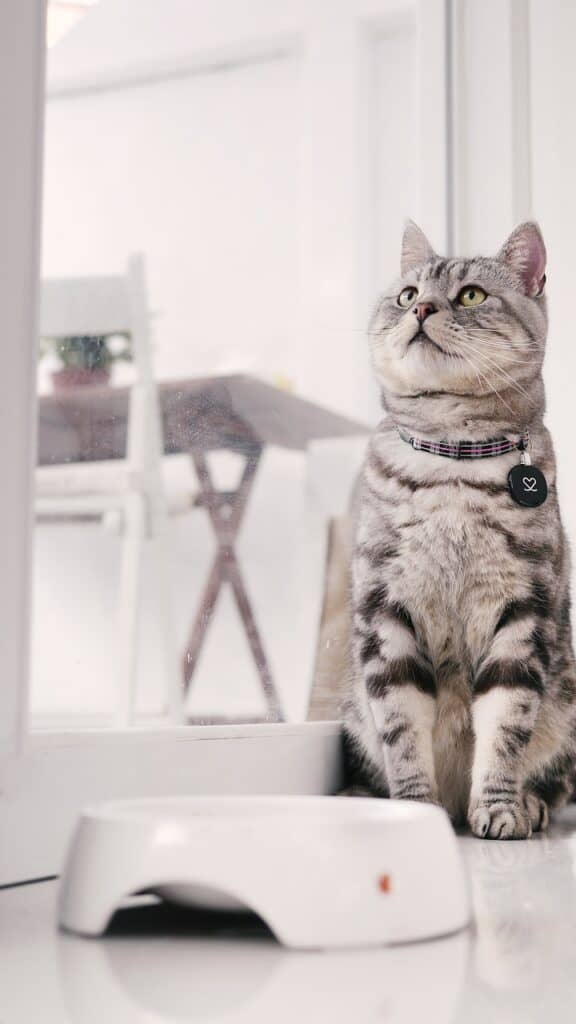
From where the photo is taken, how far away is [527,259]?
145 centimetres

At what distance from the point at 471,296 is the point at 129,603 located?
60cm

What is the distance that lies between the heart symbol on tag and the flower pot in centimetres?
50

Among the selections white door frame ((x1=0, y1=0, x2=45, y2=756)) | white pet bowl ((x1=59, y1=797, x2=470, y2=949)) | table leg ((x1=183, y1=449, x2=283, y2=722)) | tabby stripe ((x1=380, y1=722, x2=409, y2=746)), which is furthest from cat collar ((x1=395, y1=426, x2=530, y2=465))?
white pet bowl ((x1=59, y1=797, x2=470, y2=949))

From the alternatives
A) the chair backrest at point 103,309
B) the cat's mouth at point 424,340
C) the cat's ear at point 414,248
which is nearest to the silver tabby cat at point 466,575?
the cat's mouth at point 424,340

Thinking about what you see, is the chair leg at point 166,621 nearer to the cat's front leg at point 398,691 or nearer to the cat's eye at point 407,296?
the cat's front leg at point 398,691

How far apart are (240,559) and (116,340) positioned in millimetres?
1369

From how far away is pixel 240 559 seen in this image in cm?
278

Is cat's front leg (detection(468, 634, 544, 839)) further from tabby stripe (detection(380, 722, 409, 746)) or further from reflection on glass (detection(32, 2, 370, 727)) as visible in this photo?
reflection on glass (detection(32, 2, 370, 727))

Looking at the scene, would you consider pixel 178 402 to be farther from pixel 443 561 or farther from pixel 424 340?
pixel 443 561

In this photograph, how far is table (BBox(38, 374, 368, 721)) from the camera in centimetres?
121

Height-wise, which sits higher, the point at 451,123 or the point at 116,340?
the point at 451,123

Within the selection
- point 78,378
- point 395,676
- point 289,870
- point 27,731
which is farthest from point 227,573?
Result: point 289,870

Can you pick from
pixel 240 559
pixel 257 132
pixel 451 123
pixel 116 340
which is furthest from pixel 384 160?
pixel 116 340

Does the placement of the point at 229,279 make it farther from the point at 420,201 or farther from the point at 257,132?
the point at 420,201
